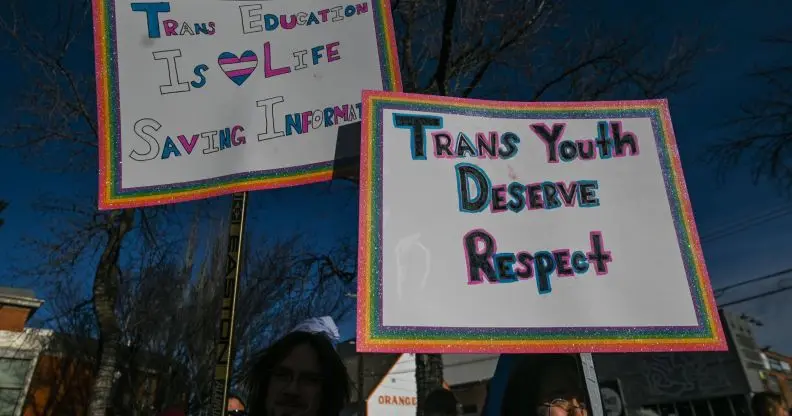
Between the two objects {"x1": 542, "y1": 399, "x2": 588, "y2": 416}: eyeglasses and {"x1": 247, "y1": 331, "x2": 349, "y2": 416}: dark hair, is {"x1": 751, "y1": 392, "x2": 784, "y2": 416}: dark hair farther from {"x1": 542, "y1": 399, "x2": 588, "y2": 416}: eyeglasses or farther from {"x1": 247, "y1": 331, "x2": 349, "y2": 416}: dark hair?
{"x1": 247, "y1": 331, "x2": 349, "y2": 416}: dark hair

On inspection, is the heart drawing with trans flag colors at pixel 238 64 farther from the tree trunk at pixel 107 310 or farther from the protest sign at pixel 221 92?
the tree trunk at pixel 107 310

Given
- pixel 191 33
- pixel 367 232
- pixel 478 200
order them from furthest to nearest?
pixel 191 33
pixel 478 200
pixel 367 232

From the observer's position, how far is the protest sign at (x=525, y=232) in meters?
1.86

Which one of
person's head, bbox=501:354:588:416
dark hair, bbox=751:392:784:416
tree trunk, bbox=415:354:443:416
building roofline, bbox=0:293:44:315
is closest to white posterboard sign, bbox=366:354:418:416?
building roofline, bbox=0:293:44:315

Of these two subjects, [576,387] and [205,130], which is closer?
[576,387]

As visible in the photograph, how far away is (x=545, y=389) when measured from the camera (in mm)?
1974

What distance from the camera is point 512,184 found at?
2.14 metres

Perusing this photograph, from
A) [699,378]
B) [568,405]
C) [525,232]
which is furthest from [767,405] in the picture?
[699,378]

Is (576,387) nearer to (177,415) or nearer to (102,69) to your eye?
(177,415)

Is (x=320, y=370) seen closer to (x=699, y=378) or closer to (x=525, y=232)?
(x=525, y=232)

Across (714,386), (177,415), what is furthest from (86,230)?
(714,386)

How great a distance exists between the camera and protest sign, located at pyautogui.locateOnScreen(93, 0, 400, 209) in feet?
7.56

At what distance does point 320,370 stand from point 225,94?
4.34ft

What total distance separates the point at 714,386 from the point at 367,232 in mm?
19221
